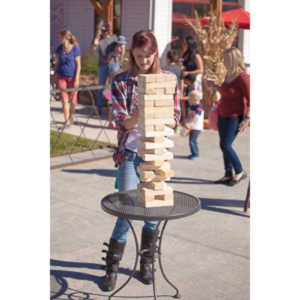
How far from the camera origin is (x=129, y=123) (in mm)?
4180

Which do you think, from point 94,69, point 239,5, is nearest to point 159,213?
point 94,69

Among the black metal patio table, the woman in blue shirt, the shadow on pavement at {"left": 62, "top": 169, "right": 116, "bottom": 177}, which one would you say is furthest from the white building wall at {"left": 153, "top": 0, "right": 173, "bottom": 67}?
the black metal patio table

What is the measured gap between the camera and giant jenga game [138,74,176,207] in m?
3.84

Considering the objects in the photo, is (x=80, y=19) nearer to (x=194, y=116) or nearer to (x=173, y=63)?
(x=173, y=63)

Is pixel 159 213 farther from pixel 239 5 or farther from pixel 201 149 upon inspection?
pixel 239 5

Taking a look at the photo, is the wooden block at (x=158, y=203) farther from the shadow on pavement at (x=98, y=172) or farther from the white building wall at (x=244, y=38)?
the white building wall at (x=244, y=38)

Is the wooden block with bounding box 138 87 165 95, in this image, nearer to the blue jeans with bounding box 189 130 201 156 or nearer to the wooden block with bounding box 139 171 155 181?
the wooden block with bounding box 139 171 155 181

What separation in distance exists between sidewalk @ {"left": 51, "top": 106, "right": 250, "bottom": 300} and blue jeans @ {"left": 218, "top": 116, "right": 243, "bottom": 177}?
0.27m

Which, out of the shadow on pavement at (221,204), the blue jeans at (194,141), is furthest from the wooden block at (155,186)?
the blue jeans at (194,141)

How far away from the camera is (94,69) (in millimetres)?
14898

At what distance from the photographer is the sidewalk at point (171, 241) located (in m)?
4.66

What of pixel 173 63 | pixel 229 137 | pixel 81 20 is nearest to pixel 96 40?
pixel 81 20
